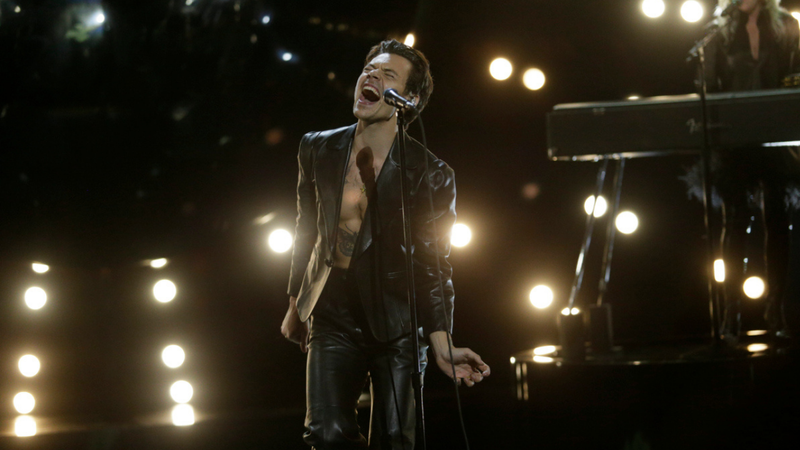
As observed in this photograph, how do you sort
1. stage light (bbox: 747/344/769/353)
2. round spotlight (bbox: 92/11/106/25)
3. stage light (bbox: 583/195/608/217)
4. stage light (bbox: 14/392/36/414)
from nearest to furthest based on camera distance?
1. stage light (bbox: 747/344/769/353)
2. round spotlight (bbox: 92/11/106/25)
3. stage light (bbox: 14/392/36/414)
4. stage light (bbox: 583/195/608/217)

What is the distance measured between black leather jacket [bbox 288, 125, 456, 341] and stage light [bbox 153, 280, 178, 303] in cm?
201

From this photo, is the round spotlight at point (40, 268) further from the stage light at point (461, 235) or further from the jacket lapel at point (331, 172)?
the jacket lapel at point (331, 172)

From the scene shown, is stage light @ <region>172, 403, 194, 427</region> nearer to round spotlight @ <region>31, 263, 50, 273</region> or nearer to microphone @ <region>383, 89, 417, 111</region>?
round spotlight @ <region>31, 263, 50, 273</region>

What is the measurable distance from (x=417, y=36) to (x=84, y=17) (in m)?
1.78

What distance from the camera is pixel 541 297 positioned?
4164 mm

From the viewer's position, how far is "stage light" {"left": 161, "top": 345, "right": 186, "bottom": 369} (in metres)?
3.76

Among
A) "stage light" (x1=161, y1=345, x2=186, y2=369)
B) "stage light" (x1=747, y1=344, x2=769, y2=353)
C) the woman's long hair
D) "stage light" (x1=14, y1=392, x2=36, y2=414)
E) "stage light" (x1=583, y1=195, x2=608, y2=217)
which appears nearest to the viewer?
"stage light" (x1=747, y1=344, x2=769, y2=353)

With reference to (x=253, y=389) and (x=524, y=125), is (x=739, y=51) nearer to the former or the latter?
(x=524, y=125)

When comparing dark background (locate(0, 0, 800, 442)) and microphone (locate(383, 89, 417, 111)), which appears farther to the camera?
dark background (locate(0, 0, 800, 442))

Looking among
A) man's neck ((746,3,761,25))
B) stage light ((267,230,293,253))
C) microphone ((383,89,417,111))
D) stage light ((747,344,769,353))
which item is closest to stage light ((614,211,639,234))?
man's neck ((746,3,761,25))

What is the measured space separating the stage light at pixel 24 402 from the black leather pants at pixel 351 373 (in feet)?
7.83

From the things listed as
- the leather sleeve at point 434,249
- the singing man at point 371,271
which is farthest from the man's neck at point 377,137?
the leather sleeve at point 434,249

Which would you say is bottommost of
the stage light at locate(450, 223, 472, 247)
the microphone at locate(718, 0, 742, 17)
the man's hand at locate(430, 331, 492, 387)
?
the man's hand at locate(430, 331, 492, 387)

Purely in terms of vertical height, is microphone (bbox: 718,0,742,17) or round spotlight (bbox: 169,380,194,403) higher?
microphone (bbox: 718,0,742,17)
